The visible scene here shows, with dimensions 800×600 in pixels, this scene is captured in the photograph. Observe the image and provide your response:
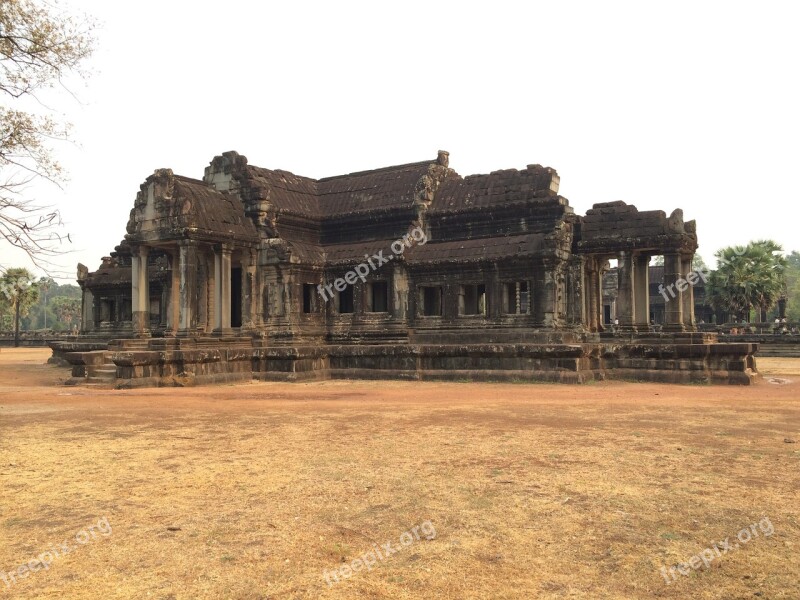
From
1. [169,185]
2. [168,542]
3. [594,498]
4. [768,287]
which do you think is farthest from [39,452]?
[768,287]

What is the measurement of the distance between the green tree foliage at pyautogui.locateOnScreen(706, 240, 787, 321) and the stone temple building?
28.6 metres

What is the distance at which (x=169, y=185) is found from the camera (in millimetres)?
22859

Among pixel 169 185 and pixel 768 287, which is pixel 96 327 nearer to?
pixel 169 185

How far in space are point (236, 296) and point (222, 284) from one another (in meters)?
3.08

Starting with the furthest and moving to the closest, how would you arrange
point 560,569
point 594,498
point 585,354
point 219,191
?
point 219,191 → point 585,354 → point 594,498 → point 560,569

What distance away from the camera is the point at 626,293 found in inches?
891

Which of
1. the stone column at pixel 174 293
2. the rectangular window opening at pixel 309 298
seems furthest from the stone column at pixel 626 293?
the stone column at pixel 174 293

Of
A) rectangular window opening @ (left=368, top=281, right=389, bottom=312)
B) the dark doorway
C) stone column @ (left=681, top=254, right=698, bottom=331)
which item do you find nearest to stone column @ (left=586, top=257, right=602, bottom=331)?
stone column @ (left=681, top=254, right=698, bottom=331)

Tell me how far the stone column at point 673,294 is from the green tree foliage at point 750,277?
29.7 metres

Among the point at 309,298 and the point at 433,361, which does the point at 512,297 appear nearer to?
the point at 433,361

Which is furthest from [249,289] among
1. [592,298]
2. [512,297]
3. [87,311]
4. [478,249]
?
[592,298]

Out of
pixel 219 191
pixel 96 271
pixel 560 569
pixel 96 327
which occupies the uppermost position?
pixel 219 191

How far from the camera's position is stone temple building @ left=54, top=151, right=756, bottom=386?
21641 millimetres

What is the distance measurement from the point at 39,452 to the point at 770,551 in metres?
8.25
